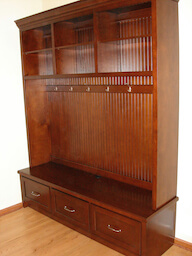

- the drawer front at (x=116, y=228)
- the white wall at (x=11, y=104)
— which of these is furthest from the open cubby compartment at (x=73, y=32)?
the drawer front at (x=116, y=228)

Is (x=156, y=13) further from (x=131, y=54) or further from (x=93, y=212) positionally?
(x=93, y=212)

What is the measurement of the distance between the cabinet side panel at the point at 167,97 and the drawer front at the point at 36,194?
128 centimetres

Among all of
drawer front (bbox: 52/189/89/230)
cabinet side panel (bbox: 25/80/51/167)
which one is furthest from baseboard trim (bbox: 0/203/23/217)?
drawer front (bbox: 52/189/89/230)

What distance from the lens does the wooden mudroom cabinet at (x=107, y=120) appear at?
221 centimetres

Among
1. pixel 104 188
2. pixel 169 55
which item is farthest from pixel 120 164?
pixel 169 55

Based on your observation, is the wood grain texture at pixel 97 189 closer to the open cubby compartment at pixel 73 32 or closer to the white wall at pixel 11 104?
the white wall at pixel 11 104

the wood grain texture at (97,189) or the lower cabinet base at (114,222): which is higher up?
the wood grain texture at (97,189)

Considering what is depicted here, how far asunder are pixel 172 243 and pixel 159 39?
1.78 m

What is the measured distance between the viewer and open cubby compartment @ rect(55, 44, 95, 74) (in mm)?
2879

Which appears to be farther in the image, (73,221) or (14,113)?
(14,113)

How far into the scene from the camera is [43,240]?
2693 mm

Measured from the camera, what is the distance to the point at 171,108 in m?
2.28

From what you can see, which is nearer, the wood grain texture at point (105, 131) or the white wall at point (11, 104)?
the wood grain texture at point (105, 131)

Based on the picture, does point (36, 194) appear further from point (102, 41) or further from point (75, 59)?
point (102, 41)
